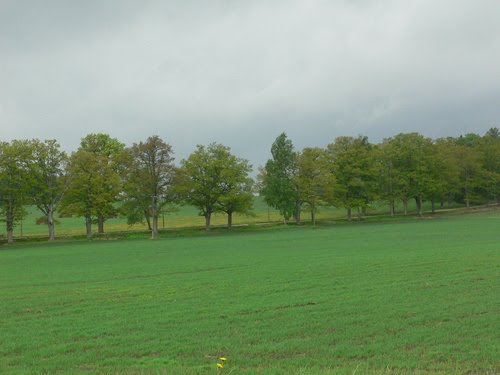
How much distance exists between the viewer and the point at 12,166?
211 ft

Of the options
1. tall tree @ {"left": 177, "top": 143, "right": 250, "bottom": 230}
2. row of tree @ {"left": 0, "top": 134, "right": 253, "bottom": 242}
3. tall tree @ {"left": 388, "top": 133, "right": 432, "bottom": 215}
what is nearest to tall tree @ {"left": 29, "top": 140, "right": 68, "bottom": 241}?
row of tree @ {"left": 0, "top": 134, "right": 253, "bottom": 242}

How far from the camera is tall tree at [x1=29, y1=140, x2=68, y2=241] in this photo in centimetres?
6719

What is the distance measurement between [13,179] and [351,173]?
198 ft

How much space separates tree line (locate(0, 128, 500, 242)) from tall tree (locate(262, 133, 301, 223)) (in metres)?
0.19

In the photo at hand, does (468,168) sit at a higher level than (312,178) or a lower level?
higher

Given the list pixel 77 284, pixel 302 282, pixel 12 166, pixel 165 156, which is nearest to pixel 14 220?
pixel 12 166

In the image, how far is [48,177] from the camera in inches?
2709

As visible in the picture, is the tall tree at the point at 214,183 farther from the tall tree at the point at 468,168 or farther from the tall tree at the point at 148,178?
the tall tree at the point at 468,168

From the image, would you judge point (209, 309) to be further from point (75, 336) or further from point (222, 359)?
point (222, 359)

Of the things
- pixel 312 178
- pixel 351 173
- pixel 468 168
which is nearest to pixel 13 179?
pixel 312 178

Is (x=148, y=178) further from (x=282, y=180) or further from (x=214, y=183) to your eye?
(x=282, y=180)

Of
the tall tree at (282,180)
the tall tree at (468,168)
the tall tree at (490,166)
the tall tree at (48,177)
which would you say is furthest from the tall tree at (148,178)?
the tall tree at (490,166)

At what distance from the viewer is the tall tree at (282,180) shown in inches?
3457

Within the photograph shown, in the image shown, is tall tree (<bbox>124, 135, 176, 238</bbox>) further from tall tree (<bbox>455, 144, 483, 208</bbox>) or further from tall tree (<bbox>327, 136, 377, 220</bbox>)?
tall tree (<bbox>455, 144, 483, 208</bbox>)
